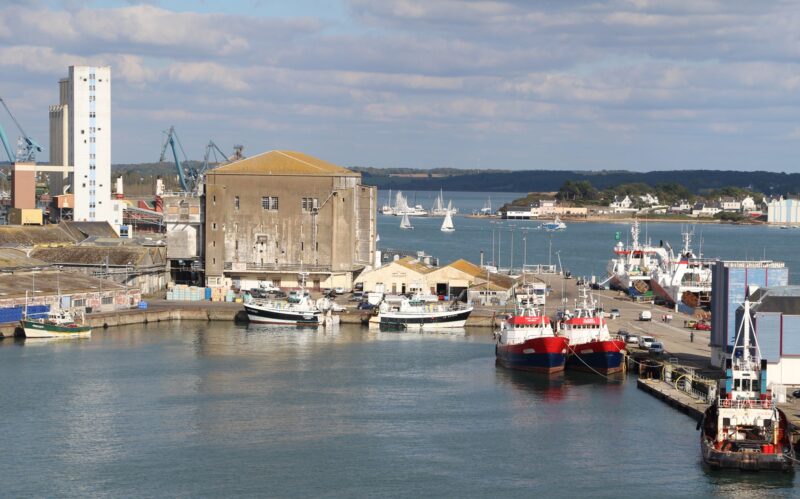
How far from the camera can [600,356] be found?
3459 cm

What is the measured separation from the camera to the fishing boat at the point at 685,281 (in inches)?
1896

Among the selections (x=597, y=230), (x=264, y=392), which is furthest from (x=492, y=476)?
(x=597, y=230)

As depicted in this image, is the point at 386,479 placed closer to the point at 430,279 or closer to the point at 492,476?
the point at 492,476

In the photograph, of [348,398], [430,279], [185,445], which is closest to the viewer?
[185,445]

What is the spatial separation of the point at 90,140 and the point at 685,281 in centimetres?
3227

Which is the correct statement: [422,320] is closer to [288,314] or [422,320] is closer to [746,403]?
[288,314]

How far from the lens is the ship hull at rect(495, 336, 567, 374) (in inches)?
1377

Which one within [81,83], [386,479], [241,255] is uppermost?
[81,83]

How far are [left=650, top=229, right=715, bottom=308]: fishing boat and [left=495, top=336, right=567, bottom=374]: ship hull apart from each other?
534 inches

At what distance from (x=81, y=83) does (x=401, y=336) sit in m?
30.7

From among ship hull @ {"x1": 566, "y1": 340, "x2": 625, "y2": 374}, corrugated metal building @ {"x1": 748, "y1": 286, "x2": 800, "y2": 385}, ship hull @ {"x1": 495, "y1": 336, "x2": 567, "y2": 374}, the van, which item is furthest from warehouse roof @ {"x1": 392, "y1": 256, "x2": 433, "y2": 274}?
corrugated metal building @ {"x1": 748, "y1": 286, "x2": 800, "y2": 385}

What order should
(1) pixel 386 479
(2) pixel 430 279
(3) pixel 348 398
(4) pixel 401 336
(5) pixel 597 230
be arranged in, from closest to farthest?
(1) pixel 386 479 < (3) pixel 348 398 < (4) pixel 401 336 < (2) pixel 430 279 < (5) pixel 597 230

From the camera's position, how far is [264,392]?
3162 cm

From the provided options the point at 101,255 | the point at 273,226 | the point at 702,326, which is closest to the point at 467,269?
the point at 273,226
